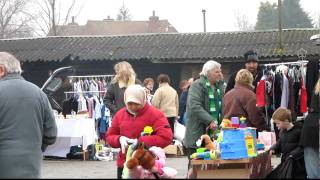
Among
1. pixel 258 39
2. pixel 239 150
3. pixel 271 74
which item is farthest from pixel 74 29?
pixel 239 150

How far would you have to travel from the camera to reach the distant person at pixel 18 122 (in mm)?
5492

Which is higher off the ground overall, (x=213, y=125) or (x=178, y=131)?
(x=213, y=125)

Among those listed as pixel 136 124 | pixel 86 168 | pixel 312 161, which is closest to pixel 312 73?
pixel 312 161

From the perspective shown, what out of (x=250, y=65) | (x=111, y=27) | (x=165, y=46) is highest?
(x=111, y=27)

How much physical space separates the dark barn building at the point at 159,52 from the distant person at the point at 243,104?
37.1 feet

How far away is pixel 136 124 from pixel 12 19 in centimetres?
4774

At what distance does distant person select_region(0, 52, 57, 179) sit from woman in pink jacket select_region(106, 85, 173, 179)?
0.74 metres

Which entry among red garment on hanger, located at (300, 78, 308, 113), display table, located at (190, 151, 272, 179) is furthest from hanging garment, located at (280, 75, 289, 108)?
display table, located at (190, 151, 272, 179)

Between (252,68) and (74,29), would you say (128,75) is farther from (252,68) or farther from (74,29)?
(74,29)

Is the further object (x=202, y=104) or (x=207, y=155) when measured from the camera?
(x=202, y=104)

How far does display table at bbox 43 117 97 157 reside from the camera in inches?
487

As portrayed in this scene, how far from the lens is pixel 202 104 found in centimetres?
730

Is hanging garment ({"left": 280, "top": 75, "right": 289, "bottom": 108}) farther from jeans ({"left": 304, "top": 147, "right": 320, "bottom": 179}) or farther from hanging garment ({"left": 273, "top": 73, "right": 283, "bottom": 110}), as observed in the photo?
jeans ({"left": 304, "top": 147, "right": 320, "bottom": 179})

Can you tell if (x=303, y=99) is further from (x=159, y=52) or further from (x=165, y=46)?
(x=165, y=46)
